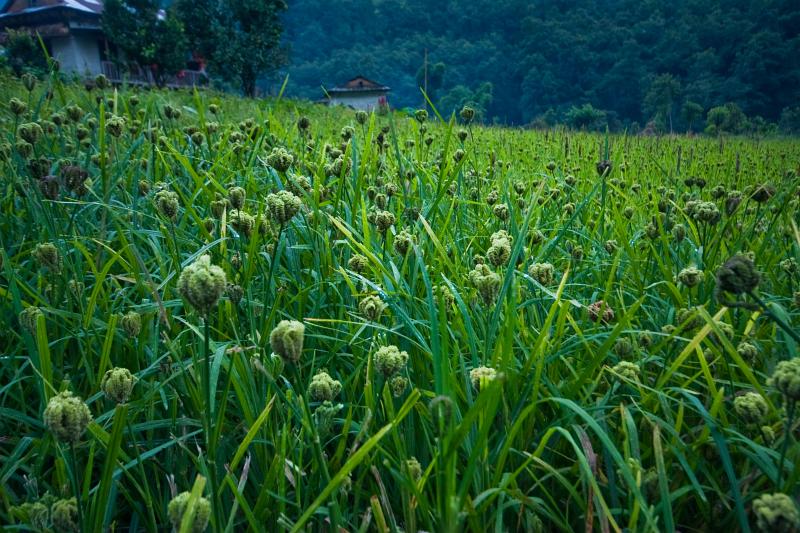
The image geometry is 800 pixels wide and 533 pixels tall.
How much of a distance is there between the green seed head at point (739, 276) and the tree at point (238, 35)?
50762 mm

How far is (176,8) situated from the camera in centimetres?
4812

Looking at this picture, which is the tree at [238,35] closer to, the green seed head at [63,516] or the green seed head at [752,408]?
the green seed head at [63,516]

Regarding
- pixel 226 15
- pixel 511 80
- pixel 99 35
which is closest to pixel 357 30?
pixel 511 80

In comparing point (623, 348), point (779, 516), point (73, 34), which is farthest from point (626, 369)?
point (73, 34)

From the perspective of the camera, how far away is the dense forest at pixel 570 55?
5434 cm

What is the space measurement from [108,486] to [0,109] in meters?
4.49

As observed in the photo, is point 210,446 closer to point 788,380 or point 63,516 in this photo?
point 63,516

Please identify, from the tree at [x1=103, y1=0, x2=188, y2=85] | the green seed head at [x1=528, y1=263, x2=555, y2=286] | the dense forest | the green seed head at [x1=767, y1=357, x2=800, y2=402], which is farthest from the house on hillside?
the green seed head at [x1=767, y1=357, x2=800, y2=402]

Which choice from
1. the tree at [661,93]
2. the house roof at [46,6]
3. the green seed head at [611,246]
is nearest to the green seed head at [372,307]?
the green seed head at [611,246]

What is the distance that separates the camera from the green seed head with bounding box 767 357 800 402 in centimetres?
66

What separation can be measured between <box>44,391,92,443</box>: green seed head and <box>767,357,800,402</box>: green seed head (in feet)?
2.81

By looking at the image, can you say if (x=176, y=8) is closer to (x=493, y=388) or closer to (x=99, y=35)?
(x=99, y=35)

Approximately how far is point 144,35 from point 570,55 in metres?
60.9

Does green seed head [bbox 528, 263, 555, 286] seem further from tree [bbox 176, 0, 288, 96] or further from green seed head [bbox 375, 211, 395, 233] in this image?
tree [bbox 176, 0, 288, 96]
